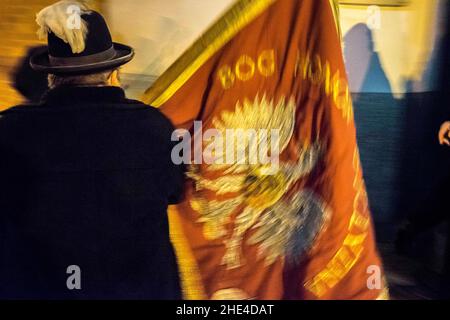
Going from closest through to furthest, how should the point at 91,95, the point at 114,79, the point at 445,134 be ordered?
the point at 91,95
the point at 114,79
the point at 445,134

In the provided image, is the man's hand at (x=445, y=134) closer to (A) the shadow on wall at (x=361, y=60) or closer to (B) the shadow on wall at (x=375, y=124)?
(B) the shadow on wall at (x=375, y=124)

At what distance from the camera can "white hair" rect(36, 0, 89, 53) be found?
2.18 meters

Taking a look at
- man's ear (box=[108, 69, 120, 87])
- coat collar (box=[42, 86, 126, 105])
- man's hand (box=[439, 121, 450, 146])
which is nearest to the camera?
coat collar (box=[42, 86, 126, 105])

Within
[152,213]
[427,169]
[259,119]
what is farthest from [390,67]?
[152,213]

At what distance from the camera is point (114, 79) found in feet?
7.55

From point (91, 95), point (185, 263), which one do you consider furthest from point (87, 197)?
point (185, 263)

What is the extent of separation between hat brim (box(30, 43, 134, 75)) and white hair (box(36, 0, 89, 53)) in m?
0.07

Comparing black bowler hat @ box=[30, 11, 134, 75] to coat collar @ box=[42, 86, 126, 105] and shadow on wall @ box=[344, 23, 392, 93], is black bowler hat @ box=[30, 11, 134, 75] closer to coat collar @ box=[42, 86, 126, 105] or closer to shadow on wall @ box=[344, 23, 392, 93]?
coat collar @ box=[42, 86, 126, 105]

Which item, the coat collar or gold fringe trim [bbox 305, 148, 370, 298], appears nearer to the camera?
the coat collar

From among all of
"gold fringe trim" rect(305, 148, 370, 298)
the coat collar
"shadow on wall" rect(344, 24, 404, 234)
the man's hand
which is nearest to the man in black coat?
the coat collar

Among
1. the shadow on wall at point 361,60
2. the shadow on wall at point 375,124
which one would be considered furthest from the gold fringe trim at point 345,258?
Result: the shadow on wall at point 361,60

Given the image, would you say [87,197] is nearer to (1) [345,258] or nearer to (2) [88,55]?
(2) [88,55]

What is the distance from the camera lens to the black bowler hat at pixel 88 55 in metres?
2.19

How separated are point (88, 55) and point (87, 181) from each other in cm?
51
